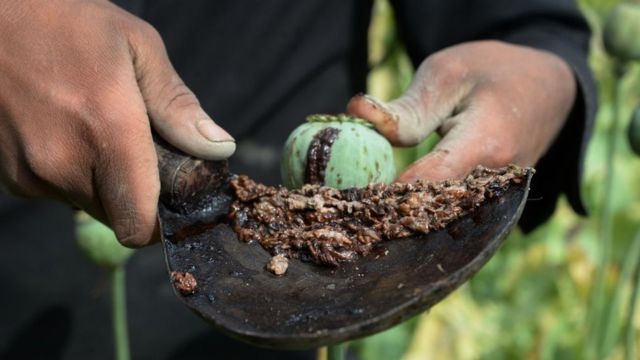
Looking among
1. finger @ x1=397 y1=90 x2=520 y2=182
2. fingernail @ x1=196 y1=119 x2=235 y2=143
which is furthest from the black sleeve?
fingernail @ x1=196 y1=119 x2=235 y2=143

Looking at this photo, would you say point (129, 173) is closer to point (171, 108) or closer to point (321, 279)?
point (171, 108)

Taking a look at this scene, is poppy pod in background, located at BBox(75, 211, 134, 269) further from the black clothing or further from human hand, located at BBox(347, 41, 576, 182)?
human hand, located at BBox(347, 41, 576, 182)

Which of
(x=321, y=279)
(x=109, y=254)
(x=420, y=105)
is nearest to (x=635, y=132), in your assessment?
(x=420, y=105)

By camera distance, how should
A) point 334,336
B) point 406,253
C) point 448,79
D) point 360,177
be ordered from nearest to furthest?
point 334,336, point 406,253, point 360,177, point 448,79

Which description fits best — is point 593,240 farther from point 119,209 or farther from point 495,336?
point 119,209

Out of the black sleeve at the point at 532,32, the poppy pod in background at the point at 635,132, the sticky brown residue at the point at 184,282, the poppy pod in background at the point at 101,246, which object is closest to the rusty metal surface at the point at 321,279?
the sticky brown residue at the point at 184,282

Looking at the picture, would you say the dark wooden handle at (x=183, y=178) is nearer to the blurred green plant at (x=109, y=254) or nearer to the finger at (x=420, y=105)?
the finger at (x=420, y=105)

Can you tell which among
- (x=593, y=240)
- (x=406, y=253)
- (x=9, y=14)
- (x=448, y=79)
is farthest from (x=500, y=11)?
(x=593, y=240)
